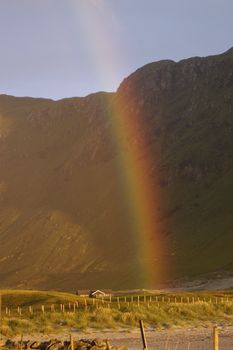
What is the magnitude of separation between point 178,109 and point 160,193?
33.7 m

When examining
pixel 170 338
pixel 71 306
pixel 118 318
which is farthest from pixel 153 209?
pixel 170 338

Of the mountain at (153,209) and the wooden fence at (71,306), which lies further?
the mountain at (153,209)

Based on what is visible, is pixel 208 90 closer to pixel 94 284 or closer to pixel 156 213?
pixel 156 213

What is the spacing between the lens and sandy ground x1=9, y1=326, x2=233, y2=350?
25.1 metres

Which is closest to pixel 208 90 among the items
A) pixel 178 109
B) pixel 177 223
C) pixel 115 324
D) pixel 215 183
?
pixel 178 109

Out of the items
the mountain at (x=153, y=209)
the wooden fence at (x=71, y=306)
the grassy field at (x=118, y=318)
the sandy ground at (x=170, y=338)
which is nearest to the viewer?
the sandy ground at (x=170, y=338)

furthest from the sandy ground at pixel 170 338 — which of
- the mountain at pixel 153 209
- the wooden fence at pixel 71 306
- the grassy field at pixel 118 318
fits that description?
the mountain at pixel 153 209

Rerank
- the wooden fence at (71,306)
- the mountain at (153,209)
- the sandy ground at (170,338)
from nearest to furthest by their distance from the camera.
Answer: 1. the sandy ground at (170,338)
2. the wooden fence at (71,306)
3. the mountain at (153,209)

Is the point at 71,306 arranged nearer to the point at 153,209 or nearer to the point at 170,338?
the point at 170,338

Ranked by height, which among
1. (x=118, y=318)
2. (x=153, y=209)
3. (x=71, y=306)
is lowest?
(x=118, y=318)

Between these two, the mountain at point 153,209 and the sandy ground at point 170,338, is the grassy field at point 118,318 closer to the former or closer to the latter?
the sandy ground at point 170,338

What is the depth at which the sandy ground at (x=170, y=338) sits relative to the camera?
25.1 m

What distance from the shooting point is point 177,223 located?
500ft

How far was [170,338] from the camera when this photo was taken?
2764cm
